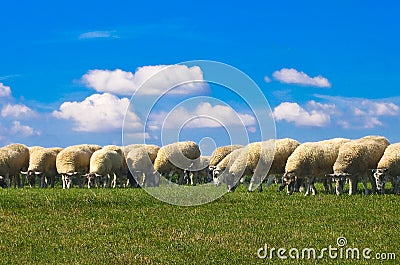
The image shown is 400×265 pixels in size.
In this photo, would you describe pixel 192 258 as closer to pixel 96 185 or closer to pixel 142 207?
pixel 142 207

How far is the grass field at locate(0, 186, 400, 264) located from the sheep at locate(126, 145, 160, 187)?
13.9 meters

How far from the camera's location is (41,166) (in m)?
36.9

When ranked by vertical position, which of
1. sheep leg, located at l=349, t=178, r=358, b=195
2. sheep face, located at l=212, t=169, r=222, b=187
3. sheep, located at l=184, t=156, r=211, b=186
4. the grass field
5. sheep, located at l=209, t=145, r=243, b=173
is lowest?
the grass field

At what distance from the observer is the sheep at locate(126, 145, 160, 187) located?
3769cm

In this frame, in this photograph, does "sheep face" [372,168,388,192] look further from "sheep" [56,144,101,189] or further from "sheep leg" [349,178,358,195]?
"sheep" [56,144,101,189]

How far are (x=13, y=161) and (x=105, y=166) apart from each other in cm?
553

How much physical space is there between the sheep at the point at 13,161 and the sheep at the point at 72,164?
268 cm

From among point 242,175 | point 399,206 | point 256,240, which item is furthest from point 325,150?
point 256,240

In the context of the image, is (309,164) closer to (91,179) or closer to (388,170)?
(388,170)

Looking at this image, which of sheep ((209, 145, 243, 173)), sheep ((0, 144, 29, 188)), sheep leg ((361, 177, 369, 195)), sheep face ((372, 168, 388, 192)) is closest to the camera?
sheep face ((372, 168, 388, 192))

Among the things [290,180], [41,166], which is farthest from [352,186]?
[41,166]

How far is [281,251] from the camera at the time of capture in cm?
1410

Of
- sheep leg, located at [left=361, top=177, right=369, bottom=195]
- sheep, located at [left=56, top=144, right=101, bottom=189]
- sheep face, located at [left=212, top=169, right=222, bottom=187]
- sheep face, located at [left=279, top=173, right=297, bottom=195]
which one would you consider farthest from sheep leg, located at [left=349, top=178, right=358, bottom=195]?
sheep, located at [left=56, top=144, right=101, bottom=189]

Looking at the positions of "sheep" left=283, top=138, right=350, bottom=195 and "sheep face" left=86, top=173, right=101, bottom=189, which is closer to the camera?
"sheep" left=283, top=138, right=350, bottom=195
